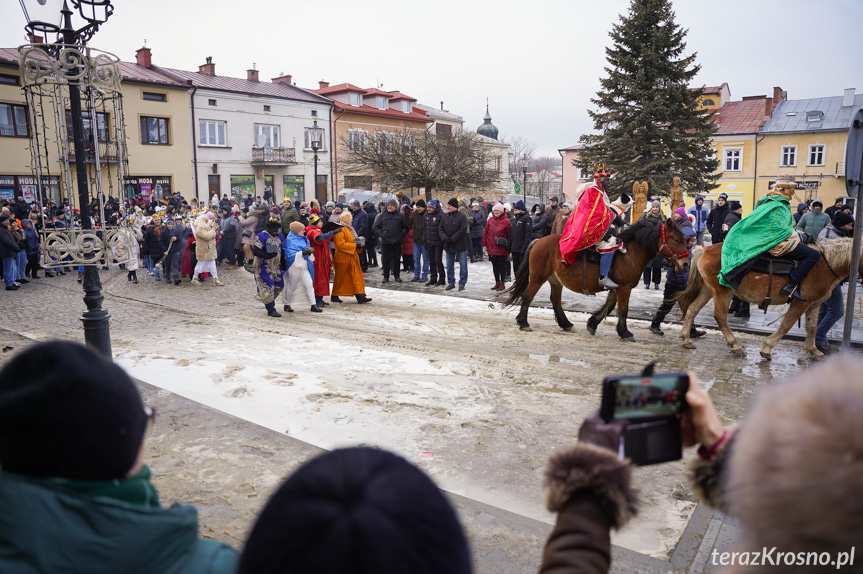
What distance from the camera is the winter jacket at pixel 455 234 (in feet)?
47.5

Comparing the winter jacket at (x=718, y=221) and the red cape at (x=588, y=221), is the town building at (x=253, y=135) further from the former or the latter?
the red cape at (x=588, y=221)

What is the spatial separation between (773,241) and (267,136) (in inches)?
1480

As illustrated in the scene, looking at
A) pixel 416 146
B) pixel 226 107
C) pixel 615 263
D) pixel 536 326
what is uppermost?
pixel 226 107

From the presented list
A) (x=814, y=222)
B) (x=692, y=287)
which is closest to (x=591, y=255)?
(x=692, y=287)

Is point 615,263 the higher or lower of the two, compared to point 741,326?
higher

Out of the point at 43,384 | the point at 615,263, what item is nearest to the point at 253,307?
the point at 615,263

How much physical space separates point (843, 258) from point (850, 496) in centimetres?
870

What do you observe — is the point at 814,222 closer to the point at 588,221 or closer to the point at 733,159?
the point at 588,221

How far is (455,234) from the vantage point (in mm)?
Result: 14438

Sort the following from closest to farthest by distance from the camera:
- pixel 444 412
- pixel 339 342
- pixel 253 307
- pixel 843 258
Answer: pixel 444 412, pixel 843 258, pixel 339 342, pixel 253 307

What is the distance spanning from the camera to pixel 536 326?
10727 mm

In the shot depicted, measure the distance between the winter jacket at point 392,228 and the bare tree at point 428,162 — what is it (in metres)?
13.3

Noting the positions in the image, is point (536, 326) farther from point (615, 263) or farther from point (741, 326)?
point (741, 326)

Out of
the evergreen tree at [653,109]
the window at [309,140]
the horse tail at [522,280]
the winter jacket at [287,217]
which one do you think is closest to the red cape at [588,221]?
the horse tail at [522,280]
